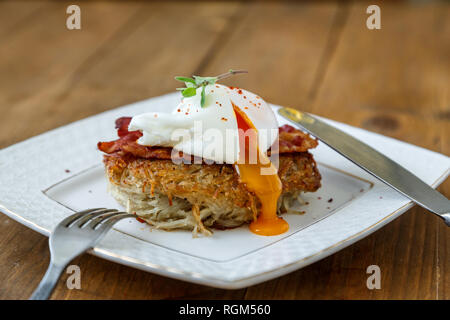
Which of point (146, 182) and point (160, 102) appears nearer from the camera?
point (146, 182)

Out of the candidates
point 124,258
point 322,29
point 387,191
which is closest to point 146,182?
point 124,258

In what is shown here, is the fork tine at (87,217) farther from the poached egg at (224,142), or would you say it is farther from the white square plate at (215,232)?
the poached egg at (224,142)

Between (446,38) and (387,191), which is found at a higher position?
(446,38)

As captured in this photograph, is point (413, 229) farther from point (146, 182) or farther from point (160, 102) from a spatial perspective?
point (160, 102)
